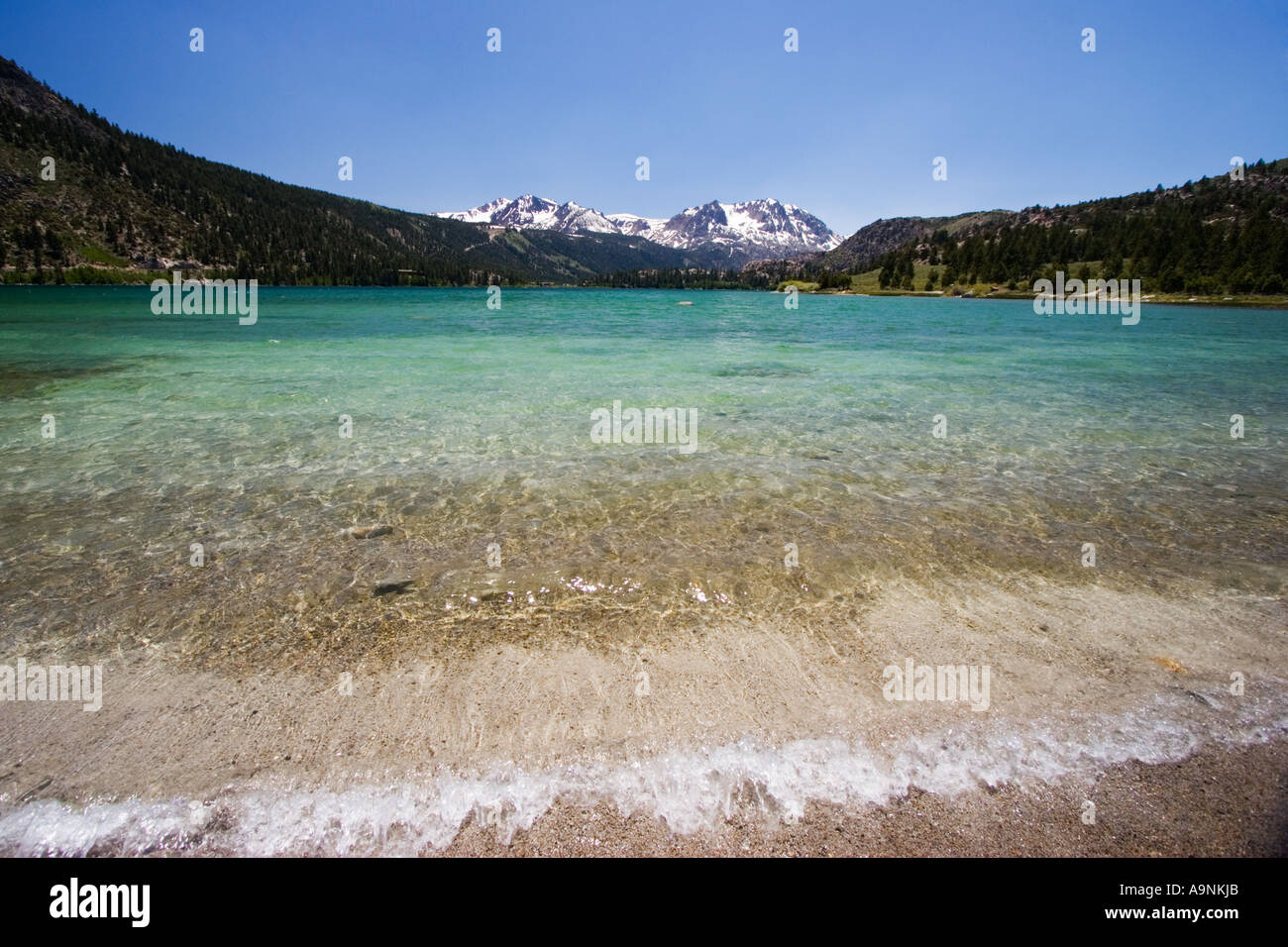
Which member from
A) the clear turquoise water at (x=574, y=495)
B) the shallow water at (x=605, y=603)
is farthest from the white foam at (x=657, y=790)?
the clear turquoise water at (x=574, y=495)

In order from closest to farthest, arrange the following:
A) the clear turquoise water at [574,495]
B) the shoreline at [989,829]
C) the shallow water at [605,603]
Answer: the shoreline at [989,829] → the shallow water at [605,603] → the clear turquoise water at [574,495]

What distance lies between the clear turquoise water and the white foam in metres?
2.01

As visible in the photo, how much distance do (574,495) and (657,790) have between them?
6071 mm

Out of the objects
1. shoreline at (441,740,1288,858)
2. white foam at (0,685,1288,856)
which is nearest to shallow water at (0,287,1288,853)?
white foam at (0,685,1288,856)

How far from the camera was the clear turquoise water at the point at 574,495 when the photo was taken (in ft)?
21.0

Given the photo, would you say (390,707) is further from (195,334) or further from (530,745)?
(195,334)

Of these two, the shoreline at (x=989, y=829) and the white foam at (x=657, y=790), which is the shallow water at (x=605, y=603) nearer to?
the white foam at (x=657, y=790)

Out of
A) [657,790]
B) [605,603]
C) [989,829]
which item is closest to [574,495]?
[605,603]

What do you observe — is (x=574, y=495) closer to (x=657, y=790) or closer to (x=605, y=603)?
(x=605, y=603)

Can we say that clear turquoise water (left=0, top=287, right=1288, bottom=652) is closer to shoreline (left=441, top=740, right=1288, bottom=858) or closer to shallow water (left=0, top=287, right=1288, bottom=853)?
shallow water (left=0, top=287, right=1288, bottom=853)

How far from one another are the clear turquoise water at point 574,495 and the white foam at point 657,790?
2005mm

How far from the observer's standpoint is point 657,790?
3.81 meters

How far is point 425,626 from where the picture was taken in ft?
18.9

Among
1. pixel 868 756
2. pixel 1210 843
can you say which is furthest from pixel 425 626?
pixel 1210 843
